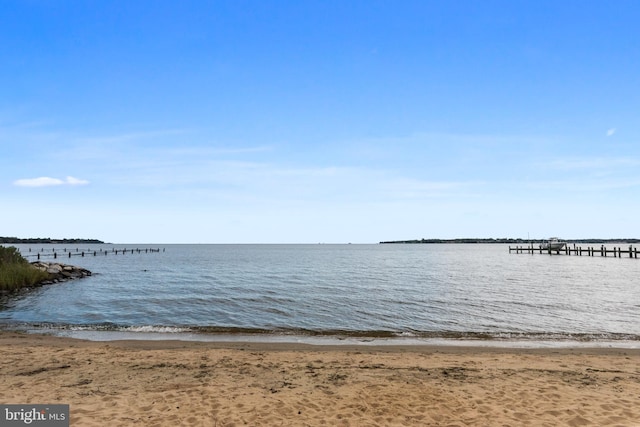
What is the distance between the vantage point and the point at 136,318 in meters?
20.4

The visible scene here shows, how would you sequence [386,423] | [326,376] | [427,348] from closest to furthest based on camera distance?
[386,423] < [326,376] < [427,348]

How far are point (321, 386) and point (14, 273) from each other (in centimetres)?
3096

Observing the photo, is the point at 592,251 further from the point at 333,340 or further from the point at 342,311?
the point at 333,340

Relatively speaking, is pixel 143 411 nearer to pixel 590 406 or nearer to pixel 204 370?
pixel 204 370

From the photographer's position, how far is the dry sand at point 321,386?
24.1ft

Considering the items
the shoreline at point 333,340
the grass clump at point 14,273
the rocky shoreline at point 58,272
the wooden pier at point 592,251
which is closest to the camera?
the shoreline at point 333,340

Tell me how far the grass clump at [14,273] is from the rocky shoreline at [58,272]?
1169mm

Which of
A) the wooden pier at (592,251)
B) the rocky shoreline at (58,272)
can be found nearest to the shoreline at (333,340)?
the rocky shoreline at (58,272)

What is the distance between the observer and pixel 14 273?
29500 millimetres

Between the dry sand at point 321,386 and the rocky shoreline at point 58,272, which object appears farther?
the rocky shoreline at point 58,272

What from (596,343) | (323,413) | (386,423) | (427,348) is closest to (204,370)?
(323,413)

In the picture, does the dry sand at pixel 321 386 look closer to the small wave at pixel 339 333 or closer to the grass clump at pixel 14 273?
the small wave at pixel 339 333

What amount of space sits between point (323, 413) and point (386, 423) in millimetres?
1238

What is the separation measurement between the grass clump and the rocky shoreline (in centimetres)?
117
